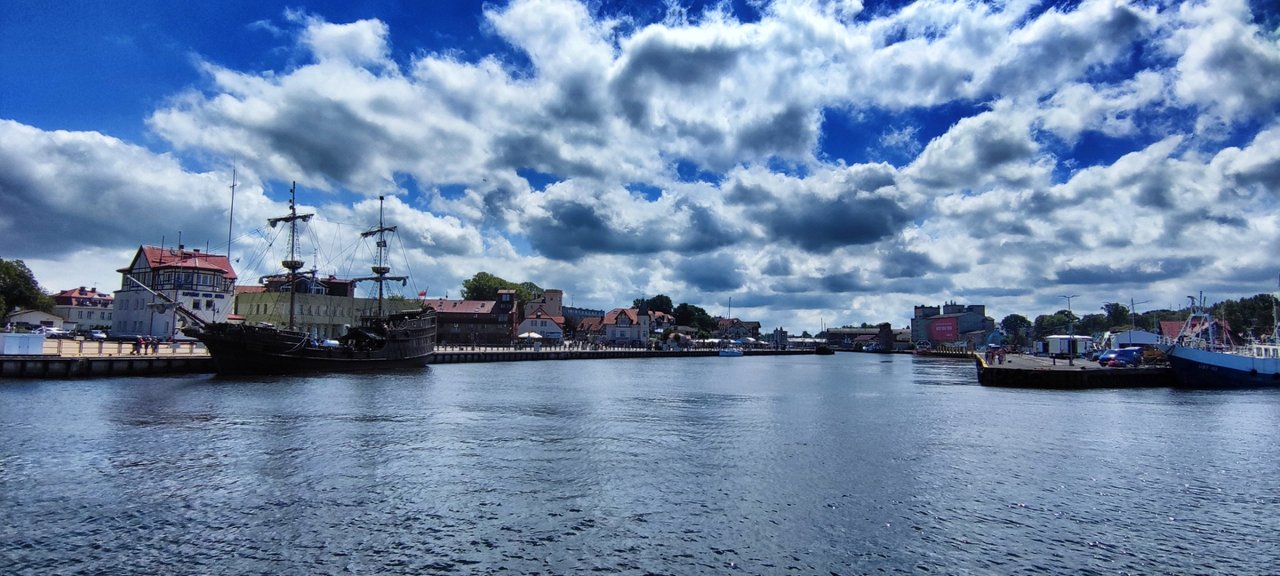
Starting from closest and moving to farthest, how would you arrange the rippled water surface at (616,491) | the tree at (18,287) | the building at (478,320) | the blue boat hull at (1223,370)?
the rippled water surface at (616,491)
the blue boat hull at (1223,370)
the tree at (18,287)
the building at (478,320)

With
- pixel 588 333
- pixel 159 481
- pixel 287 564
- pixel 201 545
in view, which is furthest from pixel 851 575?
pixel 588 333

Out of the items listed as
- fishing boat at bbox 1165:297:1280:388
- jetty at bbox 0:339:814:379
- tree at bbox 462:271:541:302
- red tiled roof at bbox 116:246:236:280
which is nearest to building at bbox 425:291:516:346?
tree at bbox 462:271:541:302

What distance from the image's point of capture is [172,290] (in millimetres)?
84500

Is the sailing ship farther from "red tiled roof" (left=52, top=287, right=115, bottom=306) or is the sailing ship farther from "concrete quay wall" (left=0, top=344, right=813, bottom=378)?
"red tiled roof" (left=52, top=287, right=115, bottom=306)

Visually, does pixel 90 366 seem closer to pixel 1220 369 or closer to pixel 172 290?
pixel 172 290

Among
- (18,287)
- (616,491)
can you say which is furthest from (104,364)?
(18,287)

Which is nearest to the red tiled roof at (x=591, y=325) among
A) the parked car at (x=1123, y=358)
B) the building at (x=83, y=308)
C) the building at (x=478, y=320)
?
the building at (x=478, y=320)

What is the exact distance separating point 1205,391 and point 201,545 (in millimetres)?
66545

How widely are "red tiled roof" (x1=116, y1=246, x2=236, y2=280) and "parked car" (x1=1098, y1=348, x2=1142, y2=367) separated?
339 feet

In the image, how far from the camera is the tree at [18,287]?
307 ft

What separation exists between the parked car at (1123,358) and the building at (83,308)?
498ft

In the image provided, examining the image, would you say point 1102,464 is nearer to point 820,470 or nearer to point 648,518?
point 820,470

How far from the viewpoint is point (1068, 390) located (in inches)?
2079

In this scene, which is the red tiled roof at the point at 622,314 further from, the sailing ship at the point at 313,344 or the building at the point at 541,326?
the sailing ship at the point at 313,344
